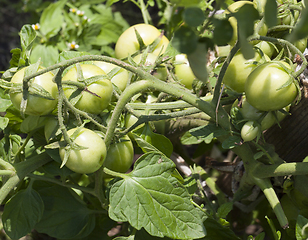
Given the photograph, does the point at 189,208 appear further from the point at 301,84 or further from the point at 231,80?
the point at 301,84

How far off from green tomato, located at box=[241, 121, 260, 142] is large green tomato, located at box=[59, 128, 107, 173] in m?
0.29

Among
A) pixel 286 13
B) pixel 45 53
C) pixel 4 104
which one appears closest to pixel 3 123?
pixel 4 104

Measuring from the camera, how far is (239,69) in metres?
0.59

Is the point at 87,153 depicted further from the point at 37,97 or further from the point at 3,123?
the point at 3,123

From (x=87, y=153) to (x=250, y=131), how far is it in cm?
34

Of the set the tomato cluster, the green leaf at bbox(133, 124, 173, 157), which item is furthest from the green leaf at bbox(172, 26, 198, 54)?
the green leaf at bbox(133, 124, 173, 157)

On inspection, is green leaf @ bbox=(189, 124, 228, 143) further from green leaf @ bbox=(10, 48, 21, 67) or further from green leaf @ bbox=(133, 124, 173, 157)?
green leaf @ bbox=(10, 48, 21, 67)

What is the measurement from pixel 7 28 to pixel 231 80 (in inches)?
77.8

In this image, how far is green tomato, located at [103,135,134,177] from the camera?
0.66 metres

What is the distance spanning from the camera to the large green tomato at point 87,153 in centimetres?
52

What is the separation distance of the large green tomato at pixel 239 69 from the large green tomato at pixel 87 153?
1.07 ft

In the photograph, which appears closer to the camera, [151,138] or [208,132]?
[208,132]

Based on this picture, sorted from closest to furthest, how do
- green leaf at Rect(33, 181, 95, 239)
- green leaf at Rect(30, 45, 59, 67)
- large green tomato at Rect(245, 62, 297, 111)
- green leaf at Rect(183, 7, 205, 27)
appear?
green leaf at Rect(183, 7, 205, 27)
large green tomato at Rect(245, 62, 297, 111)
green leaf at Rect(33, 181, 95, 239)
green leaf at Rect(30, 45, 59, 67)

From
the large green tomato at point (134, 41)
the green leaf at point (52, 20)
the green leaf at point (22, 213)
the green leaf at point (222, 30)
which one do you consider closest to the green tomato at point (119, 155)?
the green leaf at point (22, 213)
